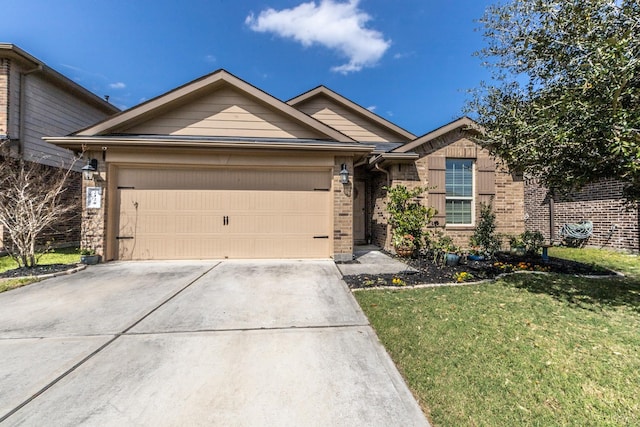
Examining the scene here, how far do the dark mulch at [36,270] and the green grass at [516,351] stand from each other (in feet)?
20.5

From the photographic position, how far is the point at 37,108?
8961 millimetres

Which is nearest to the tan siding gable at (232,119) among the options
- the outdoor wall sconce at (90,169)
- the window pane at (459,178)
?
the outdoor wall sconce at (90,169)

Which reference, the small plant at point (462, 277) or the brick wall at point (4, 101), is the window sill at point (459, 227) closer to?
the small plant at point (462, 277)

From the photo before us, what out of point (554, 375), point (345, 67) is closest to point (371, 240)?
point (554, 375)

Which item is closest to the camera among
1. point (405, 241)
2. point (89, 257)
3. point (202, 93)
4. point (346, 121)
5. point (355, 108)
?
point (89, 257)

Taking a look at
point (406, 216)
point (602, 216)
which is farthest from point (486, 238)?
point (602, 216)

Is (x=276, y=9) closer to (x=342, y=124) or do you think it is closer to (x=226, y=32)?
(x=226, y=32)

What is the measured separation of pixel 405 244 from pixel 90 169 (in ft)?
25.5

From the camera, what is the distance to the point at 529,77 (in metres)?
4.38

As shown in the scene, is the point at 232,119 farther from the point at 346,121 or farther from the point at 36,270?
the point at 36,270

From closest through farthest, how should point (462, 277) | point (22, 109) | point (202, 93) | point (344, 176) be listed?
point (462, 277) < point (344, 176) < point (202, 93) < point (22, 109)

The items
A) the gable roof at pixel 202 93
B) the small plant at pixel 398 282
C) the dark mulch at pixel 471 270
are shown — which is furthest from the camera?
the gable roof at pixel 202 93

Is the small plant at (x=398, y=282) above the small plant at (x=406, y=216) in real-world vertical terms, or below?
below

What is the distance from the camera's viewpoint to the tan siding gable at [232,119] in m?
7.24
